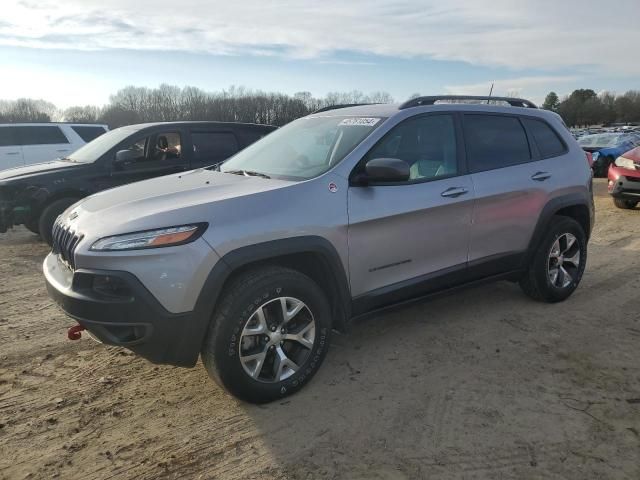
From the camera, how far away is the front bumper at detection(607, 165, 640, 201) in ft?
33.3

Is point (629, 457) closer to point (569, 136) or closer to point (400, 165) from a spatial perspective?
point (400, 165)

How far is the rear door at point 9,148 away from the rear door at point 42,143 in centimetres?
11

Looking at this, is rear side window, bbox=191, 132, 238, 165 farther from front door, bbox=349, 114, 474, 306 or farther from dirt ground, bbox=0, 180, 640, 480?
front door, bbox=349, 114, 474, 306

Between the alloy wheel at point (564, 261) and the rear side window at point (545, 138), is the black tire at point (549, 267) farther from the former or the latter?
the rear side window at point (545, 138)

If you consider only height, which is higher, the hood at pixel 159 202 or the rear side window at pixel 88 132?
the rear side window at pixel 88 132

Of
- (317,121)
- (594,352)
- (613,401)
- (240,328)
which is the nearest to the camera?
(240,328)

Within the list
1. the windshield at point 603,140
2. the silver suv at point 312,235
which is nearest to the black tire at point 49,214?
the silver suv at point 312,235

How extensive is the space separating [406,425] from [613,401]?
134 cm

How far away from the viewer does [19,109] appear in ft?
291

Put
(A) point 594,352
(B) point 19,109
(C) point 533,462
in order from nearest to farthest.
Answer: (C) point 533,462 < (A) point 594,352 < (B) point 19,109

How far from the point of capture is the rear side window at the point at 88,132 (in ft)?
42.6

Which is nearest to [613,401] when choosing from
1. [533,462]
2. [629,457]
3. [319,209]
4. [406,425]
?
[629,457]

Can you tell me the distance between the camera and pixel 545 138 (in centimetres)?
464

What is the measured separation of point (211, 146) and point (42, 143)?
7.07m
